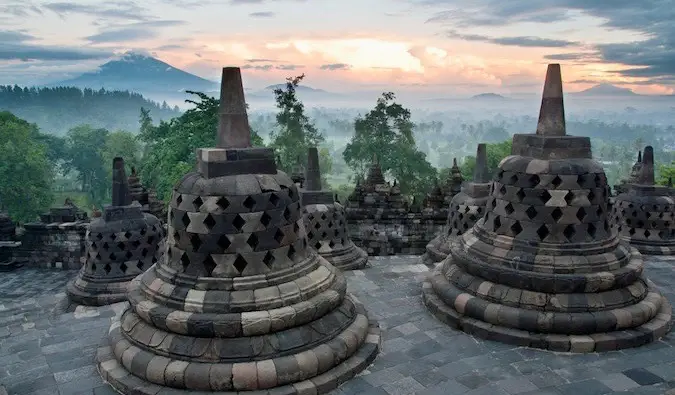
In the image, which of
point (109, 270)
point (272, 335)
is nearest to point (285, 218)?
point (272, 335)

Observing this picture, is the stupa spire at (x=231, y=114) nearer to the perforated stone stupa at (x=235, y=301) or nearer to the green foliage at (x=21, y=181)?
the perforated stone stupa at (x=235, y=301)

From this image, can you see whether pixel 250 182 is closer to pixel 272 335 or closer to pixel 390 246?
pixel 272 335

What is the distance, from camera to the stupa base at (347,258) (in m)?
11.0

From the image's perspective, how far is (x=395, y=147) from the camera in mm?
43688

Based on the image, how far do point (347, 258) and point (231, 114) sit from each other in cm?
553

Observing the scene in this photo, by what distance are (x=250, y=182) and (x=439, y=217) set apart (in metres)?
14.6

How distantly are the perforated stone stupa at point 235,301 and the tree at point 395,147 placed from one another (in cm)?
3668

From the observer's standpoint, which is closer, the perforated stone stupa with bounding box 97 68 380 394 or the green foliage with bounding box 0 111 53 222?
the perforated stone stupa with bounding box 97 68 380 394

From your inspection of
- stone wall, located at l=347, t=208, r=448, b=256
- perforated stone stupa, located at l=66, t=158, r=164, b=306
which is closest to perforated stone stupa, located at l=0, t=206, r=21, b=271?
perforated stone stupa, located at l=66, t=158, r=164, b=306

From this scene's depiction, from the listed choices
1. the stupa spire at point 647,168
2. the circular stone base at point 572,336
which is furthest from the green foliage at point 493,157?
the circular stone base at point 572,336

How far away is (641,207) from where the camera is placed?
12945mm

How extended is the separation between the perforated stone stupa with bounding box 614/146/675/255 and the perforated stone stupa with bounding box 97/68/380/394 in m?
9.72

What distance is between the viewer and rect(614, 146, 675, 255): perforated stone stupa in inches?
497

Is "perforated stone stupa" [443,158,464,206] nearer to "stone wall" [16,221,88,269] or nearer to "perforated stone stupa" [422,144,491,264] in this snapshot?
"perforated stone stupa" [422,144,491,264]
